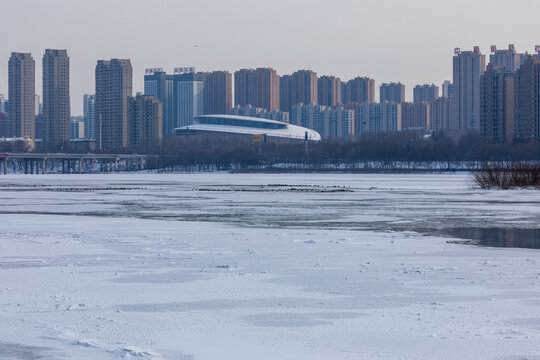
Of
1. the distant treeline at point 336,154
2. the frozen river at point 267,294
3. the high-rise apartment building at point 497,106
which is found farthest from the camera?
the high-rise apartment building at point 497,106

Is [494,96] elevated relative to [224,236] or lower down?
elevated

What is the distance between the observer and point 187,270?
38.8 feet

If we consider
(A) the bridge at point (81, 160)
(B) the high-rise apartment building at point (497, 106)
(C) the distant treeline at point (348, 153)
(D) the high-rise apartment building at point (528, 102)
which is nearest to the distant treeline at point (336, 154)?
(C) the distant treeline at point (348, 153)

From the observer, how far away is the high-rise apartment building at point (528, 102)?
15788 cm

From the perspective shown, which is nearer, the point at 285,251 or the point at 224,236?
the point at 285,251

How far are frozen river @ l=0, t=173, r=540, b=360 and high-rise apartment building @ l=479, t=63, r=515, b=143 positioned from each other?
15344 cm

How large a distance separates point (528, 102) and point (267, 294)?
160620mm

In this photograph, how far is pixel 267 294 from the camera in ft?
31.8

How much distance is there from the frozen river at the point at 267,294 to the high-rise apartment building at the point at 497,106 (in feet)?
503

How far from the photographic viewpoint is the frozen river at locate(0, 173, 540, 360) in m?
7.03

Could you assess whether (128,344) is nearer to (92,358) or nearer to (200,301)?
(92,358)

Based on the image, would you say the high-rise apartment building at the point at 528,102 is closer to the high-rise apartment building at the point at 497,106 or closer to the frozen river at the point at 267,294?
the high-rise apartment building at the point at 497,106

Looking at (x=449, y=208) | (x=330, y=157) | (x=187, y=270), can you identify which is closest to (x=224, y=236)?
(x=187, y=270)

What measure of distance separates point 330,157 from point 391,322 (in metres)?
159
